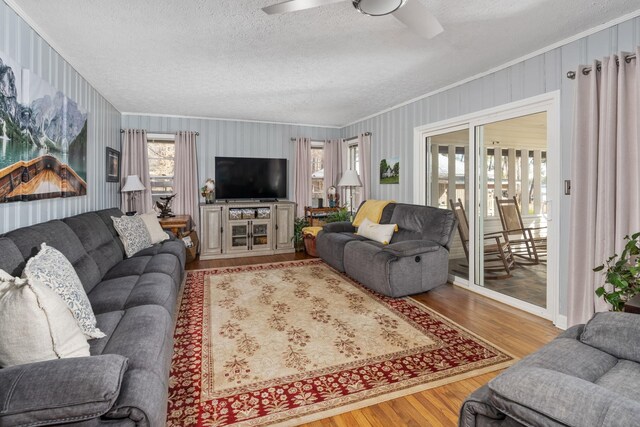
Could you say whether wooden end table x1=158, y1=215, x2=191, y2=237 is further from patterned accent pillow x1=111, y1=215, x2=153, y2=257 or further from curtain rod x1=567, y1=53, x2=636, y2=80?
curtain rod x1=567, y1=53, x2=636, y2=80

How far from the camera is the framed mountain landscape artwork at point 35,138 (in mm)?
2174

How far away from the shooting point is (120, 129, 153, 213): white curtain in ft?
17.4

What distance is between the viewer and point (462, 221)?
13.7 ft

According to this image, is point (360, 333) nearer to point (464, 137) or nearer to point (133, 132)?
point (464, 137)

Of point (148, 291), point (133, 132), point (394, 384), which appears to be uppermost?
point (133, 132)

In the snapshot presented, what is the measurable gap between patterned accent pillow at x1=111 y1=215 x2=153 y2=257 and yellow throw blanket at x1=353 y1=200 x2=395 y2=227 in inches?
111

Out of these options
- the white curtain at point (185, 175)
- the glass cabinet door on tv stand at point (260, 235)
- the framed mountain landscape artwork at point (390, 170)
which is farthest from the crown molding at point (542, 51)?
the white curtain at point (185, 175)

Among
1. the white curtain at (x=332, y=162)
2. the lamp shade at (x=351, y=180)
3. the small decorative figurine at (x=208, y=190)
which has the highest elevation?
the white curtain at (x=332, y=162)

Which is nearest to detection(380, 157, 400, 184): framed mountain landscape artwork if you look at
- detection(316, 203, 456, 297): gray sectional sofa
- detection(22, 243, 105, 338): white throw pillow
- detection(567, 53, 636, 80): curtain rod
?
detection(316, 203, 456, 297): gray sectional sofa

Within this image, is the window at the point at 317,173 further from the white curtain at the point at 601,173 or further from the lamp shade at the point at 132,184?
the white curtain at the point at 601,173

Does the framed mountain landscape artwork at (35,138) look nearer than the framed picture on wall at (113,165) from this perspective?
Yes

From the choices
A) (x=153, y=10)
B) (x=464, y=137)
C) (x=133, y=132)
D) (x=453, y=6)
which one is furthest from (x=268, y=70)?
(x=133, y=132)

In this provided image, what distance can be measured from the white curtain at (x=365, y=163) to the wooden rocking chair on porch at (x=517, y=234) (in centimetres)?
233

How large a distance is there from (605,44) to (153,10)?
329 centimetres
